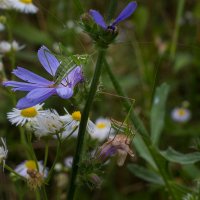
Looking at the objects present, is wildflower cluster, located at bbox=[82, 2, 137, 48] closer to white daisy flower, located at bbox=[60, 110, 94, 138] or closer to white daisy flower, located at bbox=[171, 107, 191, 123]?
white daisy flower, located at bbox=[60, 110, 94, 138]

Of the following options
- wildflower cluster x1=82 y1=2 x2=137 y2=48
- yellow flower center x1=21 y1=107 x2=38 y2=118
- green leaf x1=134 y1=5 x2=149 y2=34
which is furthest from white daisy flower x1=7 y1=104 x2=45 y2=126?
green leaf x1=134 y1=5 x2=149 y2=34

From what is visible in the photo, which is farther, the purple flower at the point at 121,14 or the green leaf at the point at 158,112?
the green leaf at the point at 158,112

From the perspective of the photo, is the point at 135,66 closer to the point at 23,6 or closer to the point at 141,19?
the point at 141,19

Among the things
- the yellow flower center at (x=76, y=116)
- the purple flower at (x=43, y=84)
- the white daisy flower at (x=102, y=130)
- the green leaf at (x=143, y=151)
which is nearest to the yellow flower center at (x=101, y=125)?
the white daisy flower at (x=102, y=130)

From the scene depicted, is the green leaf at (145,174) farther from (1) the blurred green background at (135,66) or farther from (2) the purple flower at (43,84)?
(2) the purple flower at (43,84)

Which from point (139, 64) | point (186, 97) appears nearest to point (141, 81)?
point (139, 64)

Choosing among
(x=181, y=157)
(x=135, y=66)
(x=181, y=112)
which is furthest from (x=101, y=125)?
(x=135, y=66)

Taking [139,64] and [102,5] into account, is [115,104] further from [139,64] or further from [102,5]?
[102,5]
